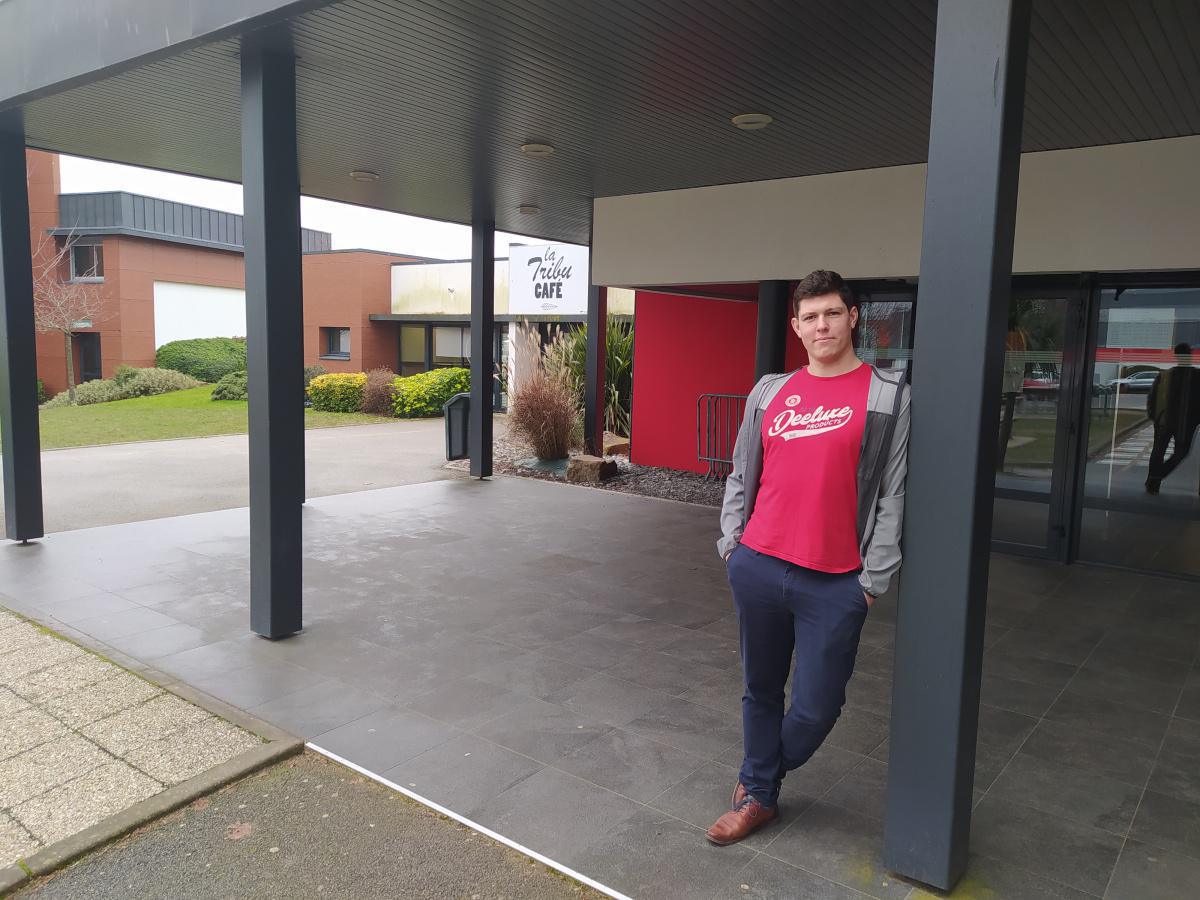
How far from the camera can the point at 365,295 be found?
77.1ft

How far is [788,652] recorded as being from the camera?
2764 mm

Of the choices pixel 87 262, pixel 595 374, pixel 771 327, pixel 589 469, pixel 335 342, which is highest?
pixel 87 262

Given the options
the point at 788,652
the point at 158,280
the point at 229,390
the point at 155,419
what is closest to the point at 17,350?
the point at 788,652

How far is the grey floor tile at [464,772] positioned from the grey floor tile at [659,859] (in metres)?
0.50

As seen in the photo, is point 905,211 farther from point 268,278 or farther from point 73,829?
point 73,829

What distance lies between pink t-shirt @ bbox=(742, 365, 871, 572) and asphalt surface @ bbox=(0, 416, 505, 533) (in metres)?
6.69

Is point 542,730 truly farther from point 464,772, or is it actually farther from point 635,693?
point 635,693

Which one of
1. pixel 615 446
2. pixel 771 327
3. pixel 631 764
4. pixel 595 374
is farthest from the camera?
pixel 615 446

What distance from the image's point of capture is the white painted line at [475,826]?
2.57 meters

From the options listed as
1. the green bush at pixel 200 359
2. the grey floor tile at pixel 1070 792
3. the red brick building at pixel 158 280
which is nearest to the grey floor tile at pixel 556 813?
the grey floor tile at pixel 1070 792

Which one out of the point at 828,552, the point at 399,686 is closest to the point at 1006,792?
the point at 828,552

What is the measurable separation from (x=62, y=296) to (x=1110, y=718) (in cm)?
2364

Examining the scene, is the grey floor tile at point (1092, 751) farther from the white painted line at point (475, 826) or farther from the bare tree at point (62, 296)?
the bare tree at point (62, 296)

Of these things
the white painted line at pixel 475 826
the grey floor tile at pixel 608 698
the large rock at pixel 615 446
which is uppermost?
the large rock at pixel 615 446
